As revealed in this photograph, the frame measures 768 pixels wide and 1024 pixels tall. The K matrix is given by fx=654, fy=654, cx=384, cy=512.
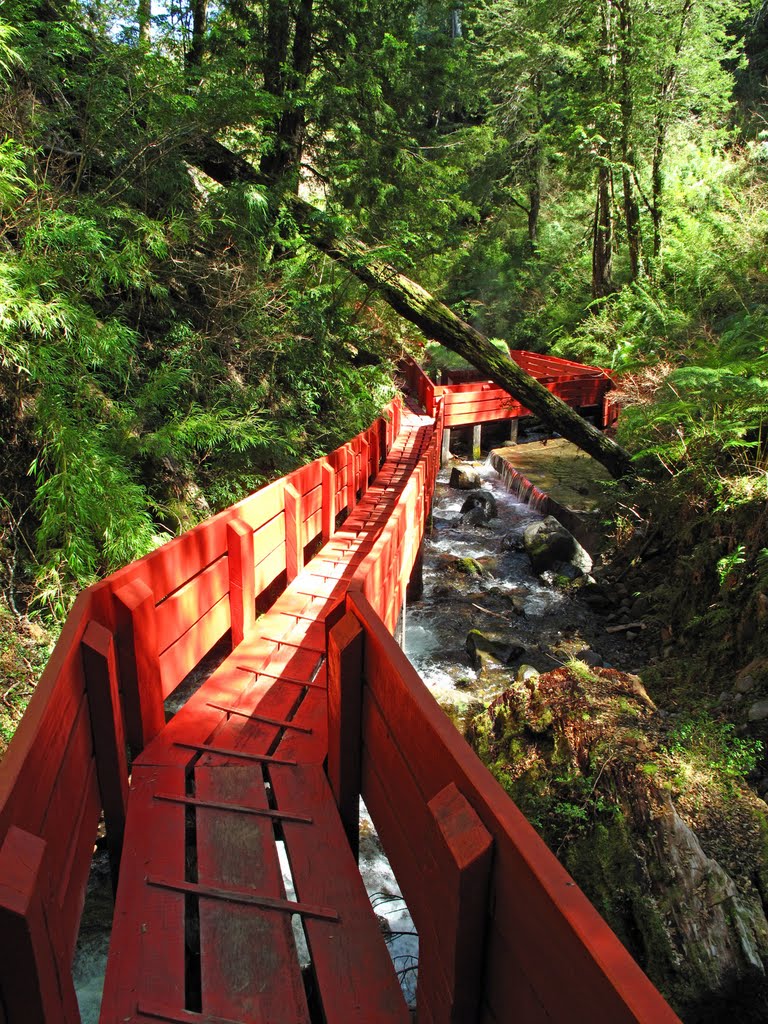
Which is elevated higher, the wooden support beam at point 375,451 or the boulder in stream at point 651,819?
the wooden support beam at point 375,451

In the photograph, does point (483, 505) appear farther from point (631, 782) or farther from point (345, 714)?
point (345, 714)

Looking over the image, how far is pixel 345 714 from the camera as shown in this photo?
2658 millimetres

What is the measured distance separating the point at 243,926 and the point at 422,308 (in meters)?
9.73

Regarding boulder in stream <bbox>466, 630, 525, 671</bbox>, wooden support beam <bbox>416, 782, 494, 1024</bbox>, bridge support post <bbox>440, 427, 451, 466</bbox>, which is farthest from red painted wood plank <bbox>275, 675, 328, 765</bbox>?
bridge support post <bbox>440, 427, 451, 466</bbox>

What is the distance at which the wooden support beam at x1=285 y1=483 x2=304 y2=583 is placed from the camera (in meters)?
5.09

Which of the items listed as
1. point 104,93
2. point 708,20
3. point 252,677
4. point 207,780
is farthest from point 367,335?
point 708,20

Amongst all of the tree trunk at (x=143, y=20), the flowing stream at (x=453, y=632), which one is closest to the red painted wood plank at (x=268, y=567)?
the flowing stream at (x=453, y=632)

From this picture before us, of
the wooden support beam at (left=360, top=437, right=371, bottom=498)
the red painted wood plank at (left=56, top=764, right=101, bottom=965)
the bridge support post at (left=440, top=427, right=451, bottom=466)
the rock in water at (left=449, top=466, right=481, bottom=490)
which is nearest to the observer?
the red painted wood plank at (left=56, top=764, right=101, bottom=965)

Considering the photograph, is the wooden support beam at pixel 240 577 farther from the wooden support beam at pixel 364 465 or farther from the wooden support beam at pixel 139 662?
the wooden support beam at pixel 364 465

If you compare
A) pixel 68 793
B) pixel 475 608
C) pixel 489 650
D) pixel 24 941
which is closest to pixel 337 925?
pixel 68 793

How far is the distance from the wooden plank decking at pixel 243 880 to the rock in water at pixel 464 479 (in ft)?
37.0

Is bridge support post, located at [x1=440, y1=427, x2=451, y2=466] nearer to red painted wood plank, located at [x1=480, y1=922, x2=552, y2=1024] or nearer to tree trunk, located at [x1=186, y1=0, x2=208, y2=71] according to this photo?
tree trunk, located at [x1=186, y1=0, x2=208, y2=71]

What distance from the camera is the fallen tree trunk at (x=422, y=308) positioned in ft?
31.0

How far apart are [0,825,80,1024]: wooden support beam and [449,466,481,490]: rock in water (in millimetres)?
13689
